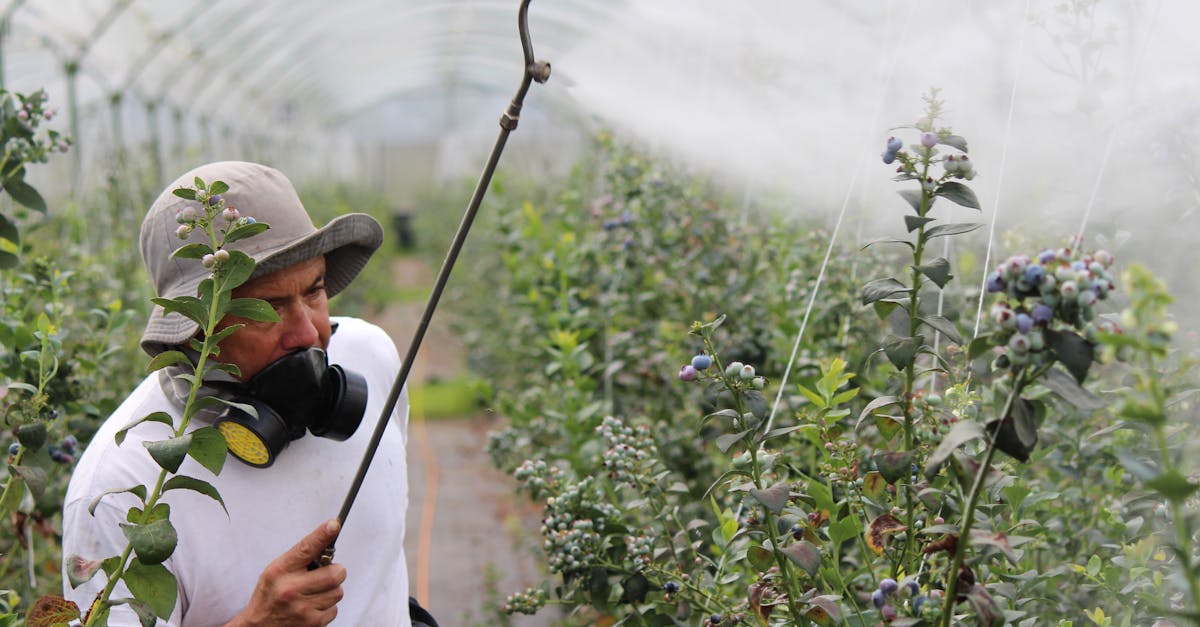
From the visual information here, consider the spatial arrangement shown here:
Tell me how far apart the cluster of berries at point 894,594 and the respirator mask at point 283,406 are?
2.65 feet

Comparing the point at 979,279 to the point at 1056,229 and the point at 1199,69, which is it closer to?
the point at 1056,229

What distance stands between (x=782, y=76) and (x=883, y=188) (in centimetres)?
75

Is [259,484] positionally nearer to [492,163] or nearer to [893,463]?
[492,163]

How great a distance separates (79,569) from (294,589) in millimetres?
241

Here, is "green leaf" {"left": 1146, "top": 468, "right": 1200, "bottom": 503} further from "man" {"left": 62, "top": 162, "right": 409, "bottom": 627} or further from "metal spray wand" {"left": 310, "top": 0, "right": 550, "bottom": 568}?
"man" {"left": 62, "top": 162, "right": 409, "bottom": 627}

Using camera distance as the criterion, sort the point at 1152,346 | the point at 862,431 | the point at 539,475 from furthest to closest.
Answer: the point at 862,431
the point at 539,475
the point at 1152,346

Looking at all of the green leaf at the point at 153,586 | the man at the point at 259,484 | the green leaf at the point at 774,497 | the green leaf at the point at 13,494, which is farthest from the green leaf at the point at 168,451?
the green leaf at the point at 774,497

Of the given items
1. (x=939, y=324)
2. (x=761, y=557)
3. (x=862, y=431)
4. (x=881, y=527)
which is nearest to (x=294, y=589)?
(x=761, y=557)

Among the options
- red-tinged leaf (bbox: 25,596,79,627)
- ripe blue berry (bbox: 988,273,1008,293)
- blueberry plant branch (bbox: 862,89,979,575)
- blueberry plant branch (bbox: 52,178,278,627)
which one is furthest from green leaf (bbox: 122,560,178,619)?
ripe blue berry (bbox: 988,273,1008,293)

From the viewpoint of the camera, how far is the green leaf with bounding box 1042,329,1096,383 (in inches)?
31.5

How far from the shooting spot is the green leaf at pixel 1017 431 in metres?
0.85

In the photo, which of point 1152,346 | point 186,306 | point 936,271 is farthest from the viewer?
point 186,306

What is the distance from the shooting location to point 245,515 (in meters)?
1.49

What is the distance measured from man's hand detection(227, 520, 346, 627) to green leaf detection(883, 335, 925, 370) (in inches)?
27.0
